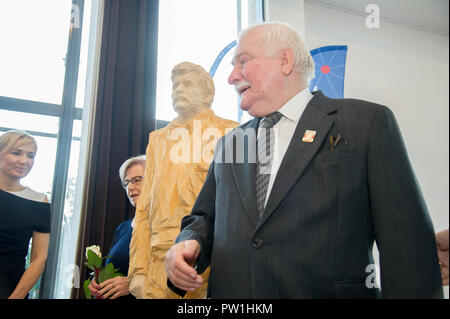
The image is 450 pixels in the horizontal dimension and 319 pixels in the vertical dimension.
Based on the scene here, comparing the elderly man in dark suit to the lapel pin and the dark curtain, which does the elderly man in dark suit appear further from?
the dark curtain

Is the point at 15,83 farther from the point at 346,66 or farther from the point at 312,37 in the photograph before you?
the point at 346,66

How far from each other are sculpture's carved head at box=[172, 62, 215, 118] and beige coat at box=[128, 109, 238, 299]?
0.17 feet

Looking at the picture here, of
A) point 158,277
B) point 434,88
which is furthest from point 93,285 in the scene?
point 434,88

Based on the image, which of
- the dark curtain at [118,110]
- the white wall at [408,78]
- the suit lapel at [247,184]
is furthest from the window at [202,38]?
the suit lapel at [247,184]

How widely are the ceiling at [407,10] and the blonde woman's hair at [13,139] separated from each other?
2712 millimetres

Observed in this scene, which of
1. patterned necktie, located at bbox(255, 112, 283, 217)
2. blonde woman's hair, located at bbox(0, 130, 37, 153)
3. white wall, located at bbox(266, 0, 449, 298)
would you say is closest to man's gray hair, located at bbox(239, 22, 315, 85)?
patterned necktie, located at bbox(255, 112, 283, 217)

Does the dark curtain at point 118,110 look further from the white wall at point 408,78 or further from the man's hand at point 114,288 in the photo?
the white wall at point 408,78

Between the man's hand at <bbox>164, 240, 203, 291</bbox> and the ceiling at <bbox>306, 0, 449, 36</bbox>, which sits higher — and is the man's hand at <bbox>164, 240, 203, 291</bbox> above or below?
below

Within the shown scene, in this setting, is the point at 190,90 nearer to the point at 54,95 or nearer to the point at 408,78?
the point at 54,95

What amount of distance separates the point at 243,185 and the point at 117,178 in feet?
5.39

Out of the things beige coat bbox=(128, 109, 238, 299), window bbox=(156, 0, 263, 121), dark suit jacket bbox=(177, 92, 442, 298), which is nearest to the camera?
dark suit jacket bbox=(177, 92, 442, 298)

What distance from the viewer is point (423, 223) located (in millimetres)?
869

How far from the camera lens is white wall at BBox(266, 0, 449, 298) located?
3.46 m

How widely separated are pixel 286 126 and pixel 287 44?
0.34 m
